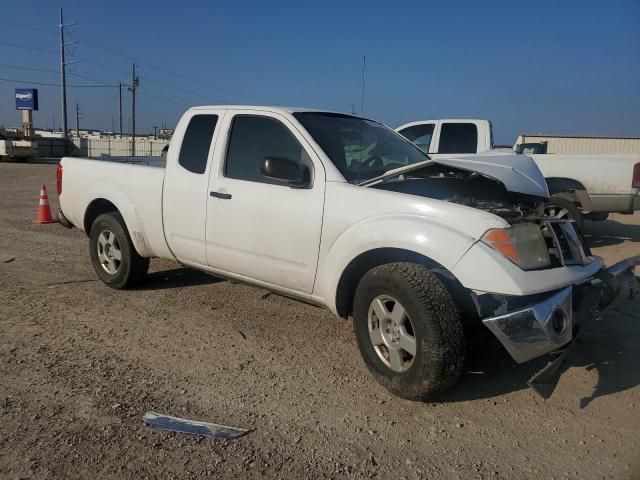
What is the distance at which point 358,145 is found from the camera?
14.3 feet

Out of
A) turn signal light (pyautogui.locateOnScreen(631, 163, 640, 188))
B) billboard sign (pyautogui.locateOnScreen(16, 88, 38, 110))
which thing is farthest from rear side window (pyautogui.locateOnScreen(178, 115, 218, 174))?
billboard sign (pyautogui.locateOnScreen(16, 88, 38, 110))

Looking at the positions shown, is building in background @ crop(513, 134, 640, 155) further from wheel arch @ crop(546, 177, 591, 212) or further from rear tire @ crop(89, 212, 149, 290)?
rear tire @ crop(89, 212, 149, 290)

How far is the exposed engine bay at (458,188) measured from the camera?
3.84m

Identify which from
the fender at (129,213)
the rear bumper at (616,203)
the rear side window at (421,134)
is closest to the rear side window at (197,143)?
the fender at (129,213)

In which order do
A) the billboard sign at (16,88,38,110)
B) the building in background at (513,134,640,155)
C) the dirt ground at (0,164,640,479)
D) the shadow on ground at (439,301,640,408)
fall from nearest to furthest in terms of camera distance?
the dirt ground at (0,164,640,479)
the shadow on ground at (439,301,640,408)
the building in background at (513,134,640,155)
the billboard sign at (16,88,38,110)

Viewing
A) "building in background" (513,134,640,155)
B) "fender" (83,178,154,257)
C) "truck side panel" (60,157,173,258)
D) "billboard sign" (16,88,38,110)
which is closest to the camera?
"truck side panel" (60,157,173,258)

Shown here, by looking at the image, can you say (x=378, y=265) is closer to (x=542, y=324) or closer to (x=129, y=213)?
(x=542, y=324)

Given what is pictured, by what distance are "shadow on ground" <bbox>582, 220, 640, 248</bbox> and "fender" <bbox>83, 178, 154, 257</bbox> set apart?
730cm

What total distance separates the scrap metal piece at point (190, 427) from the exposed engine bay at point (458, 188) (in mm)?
1917

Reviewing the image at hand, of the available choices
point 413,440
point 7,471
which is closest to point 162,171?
point 7,471

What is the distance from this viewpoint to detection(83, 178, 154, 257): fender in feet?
16.8

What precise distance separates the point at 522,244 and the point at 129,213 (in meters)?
3.72

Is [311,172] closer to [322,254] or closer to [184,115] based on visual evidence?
[322,254]

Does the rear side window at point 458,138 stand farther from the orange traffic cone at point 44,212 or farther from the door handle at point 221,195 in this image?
the orange traffic cone at point 44,212
